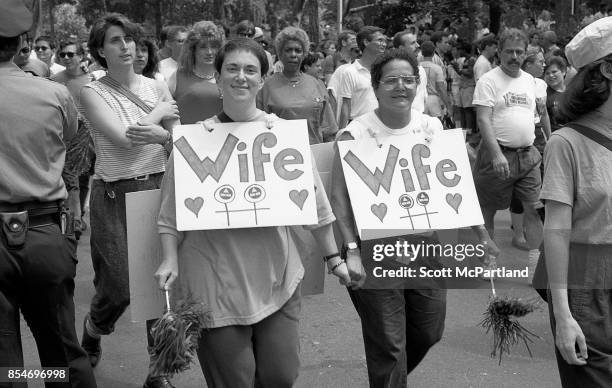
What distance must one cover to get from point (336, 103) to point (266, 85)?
1.24 meters

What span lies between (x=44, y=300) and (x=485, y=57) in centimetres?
1088

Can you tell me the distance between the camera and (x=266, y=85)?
7043 millimetres

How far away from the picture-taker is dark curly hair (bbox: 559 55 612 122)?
3.05 metres

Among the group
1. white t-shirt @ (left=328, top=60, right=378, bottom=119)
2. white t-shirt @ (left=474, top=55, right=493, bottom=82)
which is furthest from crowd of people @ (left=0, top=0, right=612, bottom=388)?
white t-shirt @ (left=474, top=55, right=493, bottom=82)

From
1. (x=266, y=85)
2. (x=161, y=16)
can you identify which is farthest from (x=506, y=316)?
(x=161, y=16)

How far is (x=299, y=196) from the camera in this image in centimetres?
367

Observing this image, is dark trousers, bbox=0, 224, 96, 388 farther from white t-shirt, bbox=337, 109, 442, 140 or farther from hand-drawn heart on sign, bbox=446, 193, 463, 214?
hand-drawn heart on sign, bbox=446, 193, 463, 214

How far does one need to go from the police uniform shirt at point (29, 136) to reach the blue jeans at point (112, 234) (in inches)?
38.9

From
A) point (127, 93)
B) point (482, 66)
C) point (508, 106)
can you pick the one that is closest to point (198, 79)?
point (127, 93)

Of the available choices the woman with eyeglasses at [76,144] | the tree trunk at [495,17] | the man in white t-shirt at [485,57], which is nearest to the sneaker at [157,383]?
the woman with eyeglasses at [76,144]

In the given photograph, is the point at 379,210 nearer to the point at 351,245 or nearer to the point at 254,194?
the point at 351,245

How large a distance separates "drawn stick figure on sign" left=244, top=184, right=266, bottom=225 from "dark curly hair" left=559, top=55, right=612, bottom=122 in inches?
49.4

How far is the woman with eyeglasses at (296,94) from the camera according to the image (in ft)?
22.7

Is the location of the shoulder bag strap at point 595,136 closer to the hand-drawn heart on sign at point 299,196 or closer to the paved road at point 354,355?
the hand-drawn heart on sign at point 299,196
